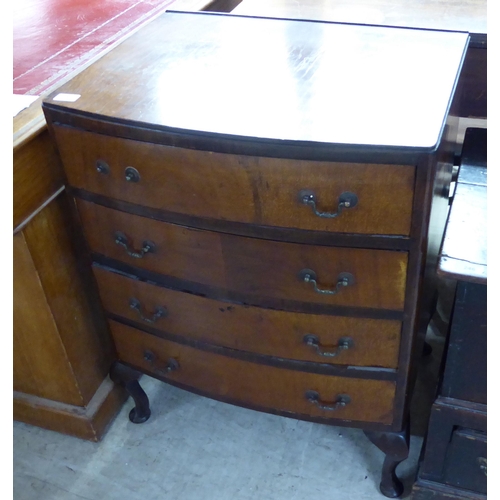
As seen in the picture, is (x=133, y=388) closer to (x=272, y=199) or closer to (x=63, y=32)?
(x=272, y=199)

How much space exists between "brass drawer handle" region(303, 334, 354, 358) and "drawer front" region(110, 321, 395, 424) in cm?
7

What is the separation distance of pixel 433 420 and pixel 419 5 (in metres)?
0.93

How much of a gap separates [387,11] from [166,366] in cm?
94

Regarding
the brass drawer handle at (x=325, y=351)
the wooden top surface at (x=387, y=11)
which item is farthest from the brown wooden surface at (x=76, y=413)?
the wooden top surface at (x=387, y=11)

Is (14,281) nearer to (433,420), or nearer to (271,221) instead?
(271,221)

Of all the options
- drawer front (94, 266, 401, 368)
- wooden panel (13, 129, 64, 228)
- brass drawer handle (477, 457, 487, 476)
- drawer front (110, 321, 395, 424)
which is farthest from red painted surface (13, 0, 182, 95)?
brass drawer handle (477, 457, 487, 476)

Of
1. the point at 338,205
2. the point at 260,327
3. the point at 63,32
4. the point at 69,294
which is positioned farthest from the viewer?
the point at 63,32

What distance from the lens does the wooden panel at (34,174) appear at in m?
1.04

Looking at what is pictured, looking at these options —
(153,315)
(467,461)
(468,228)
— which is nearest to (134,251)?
(153,315)

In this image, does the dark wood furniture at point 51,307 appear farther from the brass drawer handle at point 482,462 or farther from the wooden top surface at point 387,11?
the brass drawer handle at point 482,462

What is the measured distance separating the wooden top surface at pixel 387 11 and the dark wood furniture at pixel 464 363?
238 mm

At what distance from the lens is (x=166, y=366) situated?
1.23 meters

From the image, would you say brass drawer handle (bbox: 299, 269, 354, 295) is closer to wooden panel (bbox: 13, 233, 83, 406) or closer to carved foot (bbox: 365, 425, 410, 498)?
carved foot (bbox: 365, 425, 410, 498)

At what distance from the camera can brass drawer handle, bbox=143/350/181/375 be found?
121 centimetres
